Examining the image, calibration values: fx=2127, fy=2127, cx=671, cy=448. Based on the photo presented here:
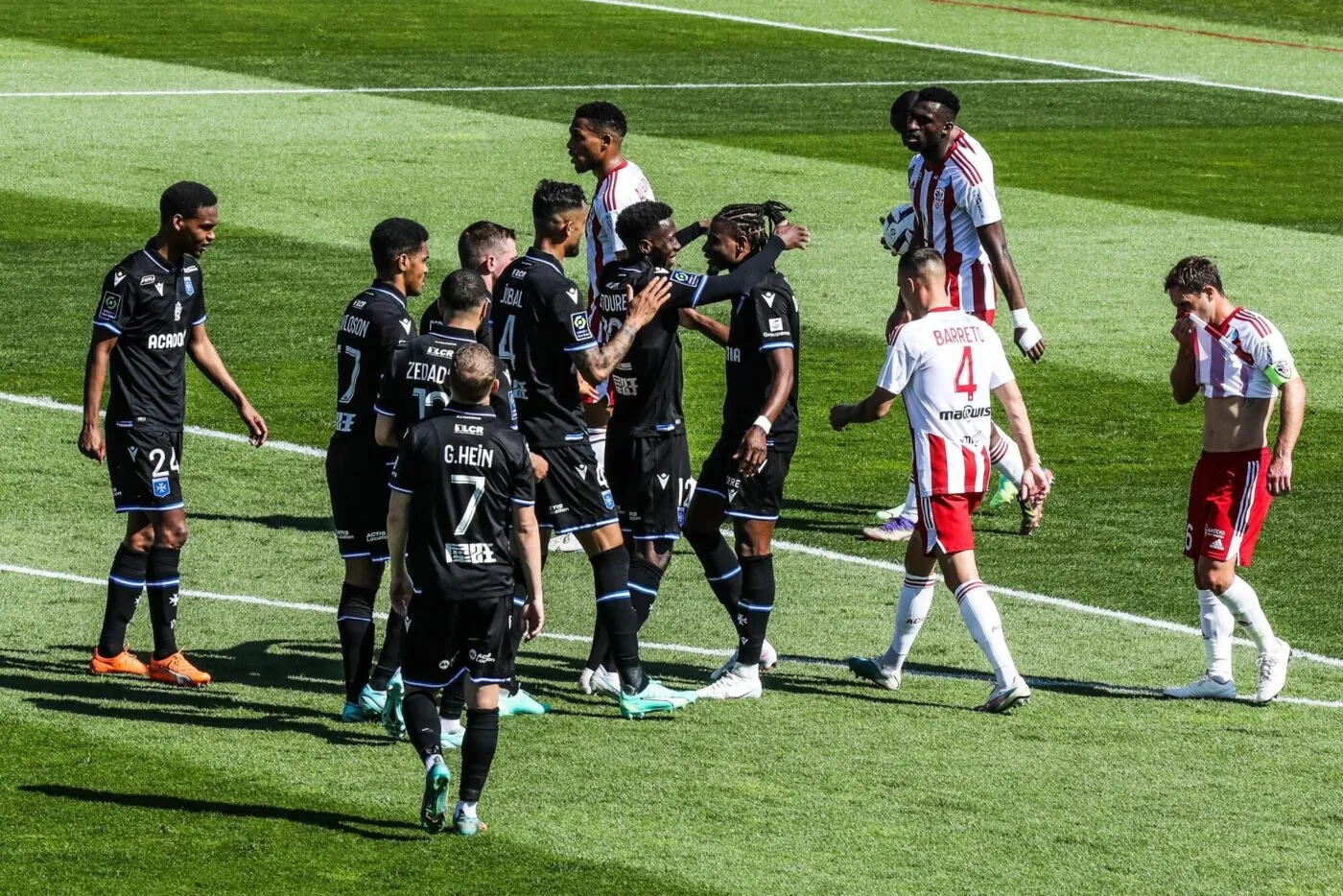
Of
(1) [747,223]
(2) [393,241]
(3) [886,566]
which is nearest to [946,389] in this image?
(1) [747,223]

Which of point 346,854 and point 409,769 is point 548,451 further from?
point 346,854

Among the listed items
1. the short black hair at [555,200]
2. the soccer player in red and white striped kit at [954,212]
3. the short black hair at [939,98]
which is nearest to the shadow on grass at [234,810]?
the short black hair at [555,200]

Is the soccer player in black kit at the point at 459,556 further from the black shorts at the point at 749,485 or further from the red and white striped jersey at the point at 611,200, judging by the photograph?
the red and white striped jersey at the point at 611,200

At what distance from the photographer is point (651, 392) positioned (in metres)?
10.6

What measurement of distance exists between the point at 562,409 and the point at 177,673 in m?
2.37

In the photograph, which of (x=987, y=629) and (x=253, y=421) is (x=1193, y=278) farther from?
(x=253, y=421)

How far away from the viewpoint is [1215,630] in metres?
10.5

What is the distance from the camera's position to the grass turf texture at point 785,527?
8641mm

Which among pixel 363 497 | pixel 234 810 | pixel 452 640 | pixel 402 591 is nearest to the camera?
pixel 452 640

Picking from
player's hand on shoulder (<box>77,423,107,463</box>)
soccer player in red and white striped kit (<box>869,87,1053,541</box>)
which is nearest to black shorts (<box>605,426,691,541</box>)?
player's hand on shoulder (<box>77,423,107,463</box>)

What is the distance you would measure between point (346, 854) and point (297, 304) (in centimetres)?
1211

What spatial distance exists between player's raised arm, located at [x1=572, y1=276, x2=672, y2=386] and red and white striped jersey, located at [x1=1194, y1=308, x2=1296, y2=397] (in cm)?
277

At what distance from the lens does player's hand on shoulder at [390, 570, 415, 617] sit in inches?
341

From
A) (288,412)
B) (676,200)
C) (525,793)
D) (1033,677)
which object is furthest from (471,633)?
(676,200)
